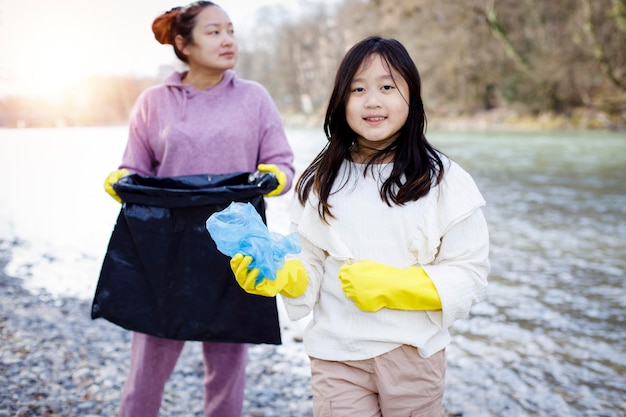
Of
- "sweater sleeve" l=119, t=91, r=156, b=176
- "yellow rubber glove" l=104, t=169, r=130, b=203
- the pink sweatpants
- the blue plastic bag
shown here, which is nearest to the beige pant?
the blue plastic bag

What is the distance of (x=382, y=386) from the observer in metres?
1.70

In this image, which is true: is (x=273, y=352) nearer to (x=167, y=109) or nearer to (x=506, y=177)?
(x=167, y=109)

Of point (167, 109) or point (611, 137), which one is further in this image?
point (611, 137)

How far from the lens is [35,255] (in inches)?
294

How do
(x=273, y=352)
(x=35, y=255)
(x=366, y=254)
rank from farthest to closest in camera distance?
(x=35, y=255), (x=273, y=352), (x=366, y=254)

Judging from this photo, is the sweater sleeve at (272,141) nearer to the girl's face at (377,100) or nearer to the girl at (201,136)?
the girl at (201,136)

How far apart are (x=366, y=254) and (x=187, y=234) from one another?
81 centimetres

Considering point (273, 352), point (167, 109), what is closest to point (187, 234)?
point (167, 109)

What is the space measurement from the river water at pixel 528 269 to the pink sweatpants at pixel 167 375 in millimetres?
1571

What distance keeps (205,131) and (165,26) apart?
548mm

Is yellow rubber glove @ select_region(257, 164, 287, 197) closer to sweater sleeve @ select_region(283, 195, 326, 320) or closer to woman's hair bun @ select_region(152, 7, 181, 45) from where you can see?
sweater sleeve @ select_region(283, 195, 326, 320)

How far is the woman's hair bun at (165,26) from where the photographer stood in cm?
247

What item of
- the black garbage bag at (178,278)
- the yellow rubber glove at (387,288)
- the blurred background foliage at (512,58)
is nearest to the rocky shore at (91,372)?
the black garbage bag at (178,278)

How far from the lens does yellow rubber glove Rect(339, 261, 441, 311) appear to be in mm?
1566
